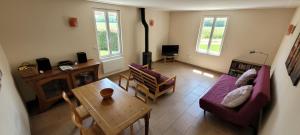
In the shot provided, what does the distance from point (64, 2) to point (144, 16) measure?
2418 mm

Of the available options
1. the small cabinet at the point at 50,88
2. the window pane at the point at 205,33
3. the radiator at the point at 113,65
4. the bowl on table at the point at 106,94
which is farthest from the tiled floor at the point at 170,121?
the window pane at the point at 205,33

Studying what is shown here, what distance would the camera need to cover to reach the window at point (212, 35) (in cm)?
452

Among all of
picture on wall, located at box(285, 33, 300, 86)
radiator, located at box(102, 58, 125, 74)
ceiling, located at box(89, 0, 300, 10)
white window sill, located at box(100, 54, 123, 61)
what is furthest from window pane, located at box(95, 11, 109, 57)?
picture on wall, located at box(285, 33, 300, 86)

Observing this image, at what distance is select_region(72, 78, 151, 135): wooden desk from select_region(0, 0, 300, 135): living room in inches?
2.3

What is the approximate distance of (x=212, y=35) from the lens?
15.7 feet

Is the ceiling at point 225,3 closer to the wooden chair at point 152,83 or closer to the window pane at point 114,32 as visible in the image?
the window pane at point 114,32

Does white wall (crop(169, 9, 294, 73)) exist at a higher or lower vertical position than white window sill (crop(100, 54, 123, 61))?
higher

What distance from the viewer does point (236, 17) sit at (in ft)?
13.4

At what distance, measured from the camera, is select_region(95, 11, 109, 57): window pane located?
3.66m

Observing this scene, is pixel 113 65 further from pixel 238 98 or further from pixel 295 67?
pixel 295 67

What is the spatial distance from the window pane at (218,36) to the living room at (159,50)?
3cm

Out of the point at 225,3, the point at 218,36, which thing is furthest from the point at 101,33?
the point at 218,36

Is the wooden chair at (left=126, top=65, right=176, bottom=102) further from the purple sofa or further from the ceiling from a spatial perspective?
the ceiling

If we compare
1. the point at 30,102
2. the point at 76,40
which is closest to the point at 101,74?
the point at 76,40
